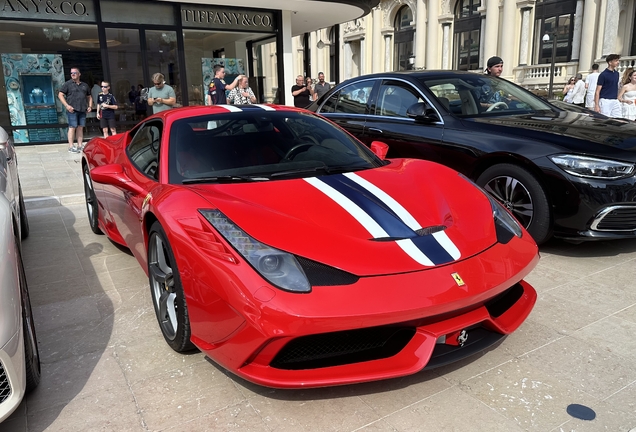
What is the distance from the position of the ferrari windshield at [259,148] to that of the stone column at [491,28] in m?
32.6

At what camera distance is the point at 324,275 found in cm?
205

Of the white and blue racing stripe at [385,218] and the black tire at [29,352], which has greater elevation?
the white and blue racing stripe at [385,218]

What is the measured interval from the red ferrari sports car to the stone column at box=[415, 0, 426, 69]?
38090 mm

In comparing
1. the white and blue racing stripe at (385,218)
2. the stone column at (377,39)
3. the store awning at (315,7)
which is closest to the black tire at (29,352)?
the white and blue racing stripe at (385,218)

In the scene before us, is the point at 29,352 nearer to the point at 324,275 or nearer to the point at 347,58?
the point at 324,275

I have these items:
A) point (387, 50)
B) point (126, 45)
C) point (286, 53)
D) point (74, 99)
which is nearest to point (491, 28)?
point (387, 50)

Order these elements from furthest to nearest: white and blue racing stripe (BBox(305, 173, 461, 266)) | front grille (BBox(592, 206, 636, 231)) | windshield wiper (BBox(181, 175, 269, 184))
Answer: front grille (BBox(592, 206, 636, 231)) < windshield wiper (BBox(181, 175, 269, 184)) < white and blue racing stripe (BBox(305, 173, 461, 266))

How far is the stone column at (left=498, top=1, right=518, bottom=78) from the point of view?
103ft

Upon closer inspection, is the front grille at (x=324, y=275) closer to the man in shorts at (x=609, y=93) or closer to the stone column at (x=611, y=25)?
the man in shorts at (x=609, y=93)

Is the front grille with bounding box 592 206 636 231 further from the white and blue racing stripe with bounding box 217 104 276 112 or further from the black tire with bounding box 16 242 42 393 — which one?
the black tire with bounding box 16 242 42 393

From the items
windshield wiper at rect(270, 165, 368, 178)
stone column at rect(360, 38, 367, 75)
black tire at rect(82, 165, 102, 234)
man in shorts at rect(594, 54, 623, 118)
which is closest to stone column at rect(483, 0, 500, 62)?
stone column at rect(360, 38, 367, 75)

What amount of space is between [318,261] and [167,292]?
1051mm

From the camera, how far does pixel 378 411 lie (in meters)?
2.17

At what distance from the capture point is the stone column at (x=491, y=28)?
3253 centimetres
